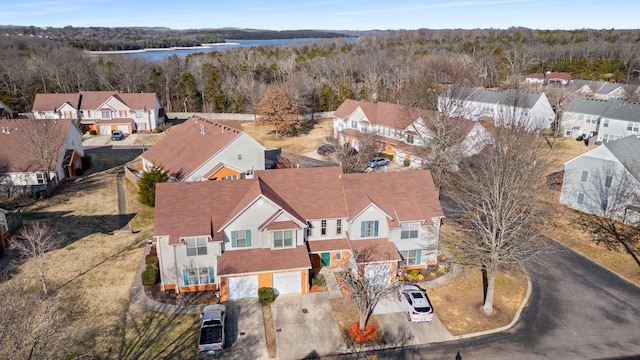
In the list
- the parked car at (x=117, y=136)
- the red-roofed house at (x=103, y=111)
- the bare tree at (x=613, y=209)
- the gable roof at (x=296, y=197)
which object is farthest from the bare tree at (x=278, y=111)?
the bare tree at (x=613, y=209)

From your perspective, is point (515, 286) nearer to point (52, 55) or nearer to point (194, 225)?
point (194, 225)

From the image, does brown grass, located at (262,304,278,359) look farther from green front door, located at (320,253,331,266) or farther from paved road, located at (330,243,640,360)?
paved road, located at (330,243,640,360)

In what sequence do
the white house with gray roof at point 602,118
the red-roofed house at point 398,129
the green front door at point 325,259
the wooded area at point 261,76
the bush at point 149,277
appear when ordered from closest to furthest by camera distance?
the bush at point 149,277 → the green front door at point 325,259 → the red-roofed house at point 398,129 → the white house with gray roof at point 602,118 → the wooded area at point 261,76

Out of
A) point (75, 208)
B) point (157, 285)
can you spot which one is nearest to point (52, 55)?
point (75, 208)

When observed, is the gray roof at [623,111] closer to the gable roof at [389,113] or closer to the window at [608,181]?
the window at [608,181]

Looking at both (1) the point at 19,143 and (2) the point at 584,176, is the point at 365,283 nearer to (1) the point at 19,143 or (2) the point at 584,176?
(2) the point at 584,176

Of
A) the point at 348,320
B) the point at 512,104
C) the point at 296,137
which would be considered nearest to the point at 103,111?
the point at 296,137
